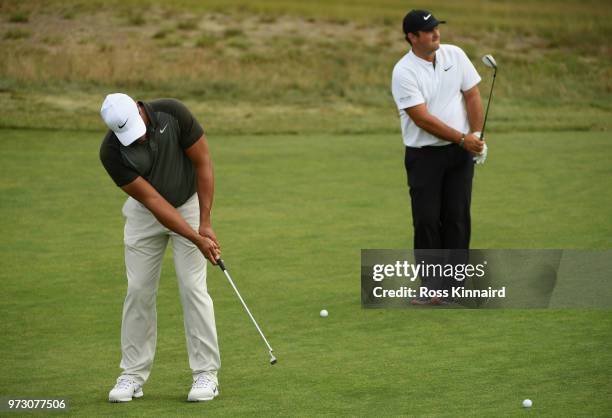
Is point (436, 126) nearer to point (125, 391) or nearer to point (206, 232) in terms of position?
point (206, 232)

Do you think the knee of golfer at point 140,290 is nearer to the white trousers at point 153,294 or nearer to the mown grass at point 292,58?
the white trousers at point 153,294

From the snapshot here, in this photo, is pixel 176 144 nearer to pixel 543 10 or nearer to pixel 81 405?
pixel 81 405

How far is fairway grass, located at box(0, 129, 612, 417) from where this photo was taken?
6242 mm

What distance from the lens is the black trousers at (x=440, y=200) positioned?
8.05m

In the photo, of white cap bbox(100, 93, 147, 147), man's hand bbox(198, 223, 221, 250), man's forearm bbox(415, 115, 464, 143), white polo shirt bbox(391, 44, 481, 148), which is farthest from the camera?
white polo shirt bbox(391, 44, 481, 148)

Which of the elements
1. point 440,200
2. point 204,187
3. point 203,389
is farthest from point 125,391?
point 440,200

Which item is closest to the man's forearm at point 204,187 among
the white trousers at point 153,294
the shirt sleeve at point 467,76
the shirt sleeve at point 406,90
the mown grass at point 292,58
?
the white trousers at point 153,294

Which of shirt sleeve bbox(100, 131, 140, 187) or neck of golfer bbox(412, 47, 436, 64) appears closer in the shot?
shirt sleeve bbox(100, 131, 140, 187)

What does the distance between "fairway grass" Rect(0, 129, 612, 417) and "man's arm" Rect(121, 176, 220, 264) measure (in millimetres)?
754

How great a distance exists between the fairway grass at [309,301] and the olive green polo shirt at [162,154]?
40.6 inches

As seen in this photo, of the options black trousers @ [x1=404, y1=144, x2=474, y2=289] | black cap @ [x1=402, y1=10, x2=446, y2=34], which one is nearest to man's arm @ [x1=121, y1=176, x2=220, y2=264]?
black trousers @ [x1=404, y1=144, x2=474, y2=289]

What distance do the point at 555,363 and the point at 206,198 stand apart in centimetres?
198

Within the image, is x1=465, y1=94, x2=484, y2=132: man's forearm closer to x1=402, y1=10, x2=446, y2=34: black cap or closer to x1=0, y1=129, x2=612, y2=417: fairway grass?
x1=402, y1=10, x2=446, y2=34: black cap

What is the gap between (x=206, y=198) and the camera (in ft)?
21.0
